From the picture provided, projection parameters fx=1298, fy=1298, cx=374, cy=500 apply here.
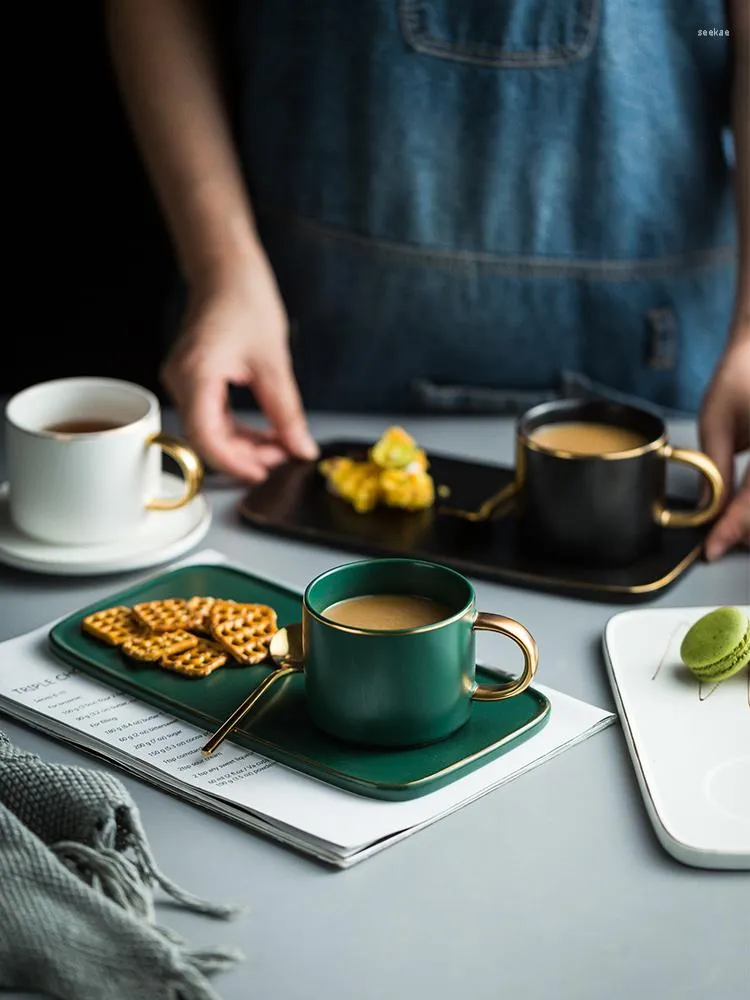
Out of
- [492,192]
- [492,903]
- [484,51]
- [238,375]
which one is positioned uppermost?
[484,51]

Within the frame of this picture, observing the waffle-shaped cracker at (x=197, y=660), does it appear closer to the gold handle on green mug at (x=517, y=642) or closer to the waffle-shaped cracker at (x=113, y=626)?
the waffle-shaped cracker at (x=113, y=626)

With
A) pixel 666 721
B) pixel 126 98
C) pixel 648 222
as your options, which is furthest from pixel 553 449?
pixel 126 98

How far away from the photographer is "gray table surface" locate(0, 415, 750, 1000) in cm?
72

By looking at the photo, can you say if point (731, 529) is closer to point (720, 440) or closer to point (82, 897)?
point (720, 440)

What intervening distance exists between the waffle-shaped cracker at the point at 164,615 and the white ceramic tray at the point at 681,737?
13.6 inches

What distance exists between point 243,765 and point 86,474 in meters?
0.41

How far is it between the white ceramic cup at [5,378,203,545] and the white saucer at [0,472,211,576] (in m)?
0.01

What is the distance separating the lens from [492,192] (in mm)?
1513

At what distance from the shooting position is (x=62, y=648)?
1030 mm

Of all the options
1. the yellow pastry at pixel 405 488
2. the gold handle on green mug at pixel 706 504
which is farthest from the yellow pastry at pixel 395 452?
the gold handle on green mug at pixel 706 504

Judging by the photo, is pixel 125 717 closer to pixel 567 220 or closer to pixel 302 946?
pixel 302 946

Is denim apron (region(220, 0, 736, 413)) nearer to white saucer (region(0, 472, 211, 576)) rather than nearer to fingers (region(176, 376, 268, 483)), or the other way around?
fingers (region(176, 376, 268, 483))

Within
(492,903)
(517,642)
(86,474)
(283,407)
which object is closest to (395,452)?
(283,407)

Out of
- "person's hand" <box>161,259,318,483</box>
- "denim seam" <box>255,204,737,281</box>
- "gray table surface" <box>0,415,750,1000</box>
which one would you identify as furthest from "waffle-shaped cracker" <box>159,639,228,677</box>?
"denim seam" <box>255,204,737,281</box>
